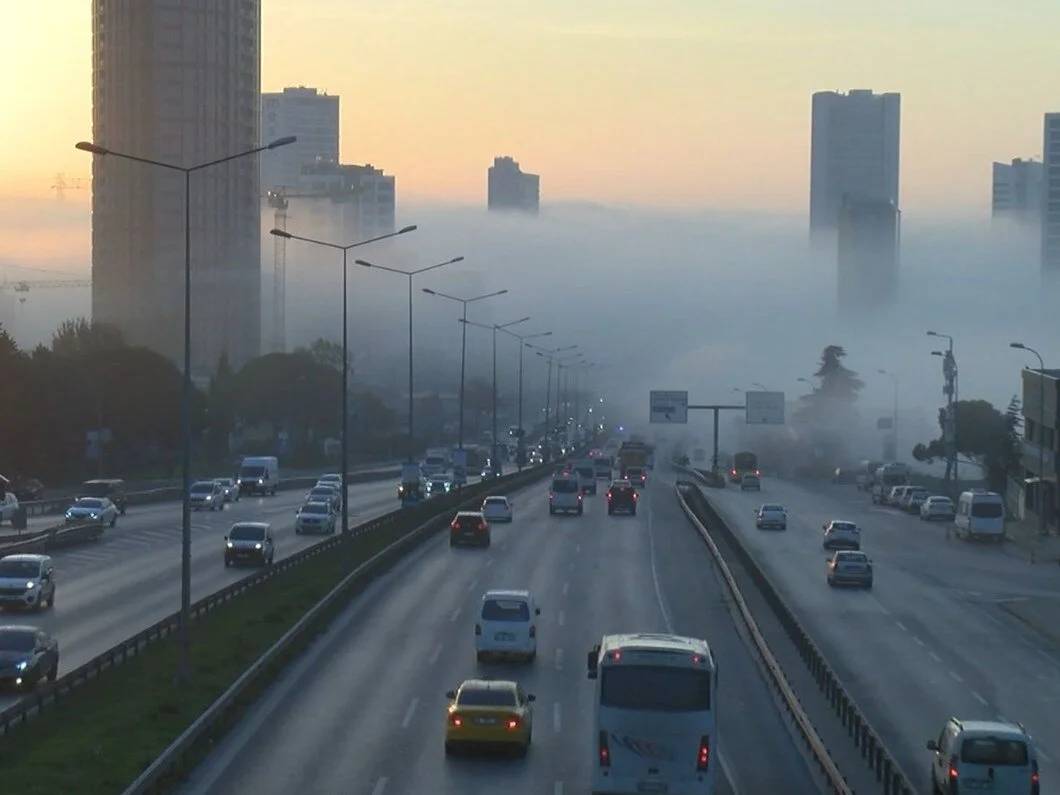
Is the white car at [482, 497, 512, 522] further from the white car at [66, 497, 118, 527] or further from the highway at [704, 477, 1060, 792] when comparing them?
the white car at [66, 497, 118, 527]

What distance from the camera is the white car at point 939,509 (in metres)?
91.9

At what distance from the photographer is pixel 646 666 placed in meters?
23.0

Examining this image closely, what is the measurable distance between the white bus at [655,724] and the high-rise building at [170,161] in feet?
534

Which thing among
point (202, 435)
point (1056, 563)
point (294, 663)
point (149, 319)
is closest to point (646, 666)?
point (294, 663)

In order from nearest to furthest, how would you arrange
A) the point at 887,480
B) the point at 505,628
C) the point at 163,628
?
the point at 505,628 < the point at 163,628 < the point at 887,480

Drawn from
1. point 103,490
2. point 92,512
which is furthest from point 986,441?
point 92,512

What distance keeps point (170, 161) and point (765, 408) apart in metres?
71.4

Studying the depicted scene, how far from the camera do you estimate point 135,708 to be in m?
28.4

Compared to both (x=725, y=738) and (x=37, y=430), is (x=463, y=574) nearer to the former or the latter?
(x=725, y=738)

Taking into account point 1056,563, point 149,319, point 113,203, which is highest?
point 113,203


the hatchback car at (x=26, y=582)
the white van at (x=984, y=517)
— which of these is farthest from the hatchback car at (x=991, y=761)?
the white van at (x=984, y=517)

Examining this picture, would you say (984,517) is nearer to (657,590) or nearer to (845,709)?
(657,590)

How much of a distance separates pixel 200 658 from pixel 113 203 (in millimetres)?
160818

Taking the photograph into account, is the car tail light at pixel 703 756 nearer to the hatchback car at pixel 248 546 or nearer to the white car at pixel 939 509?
the hatchback car at pixel 248 546
